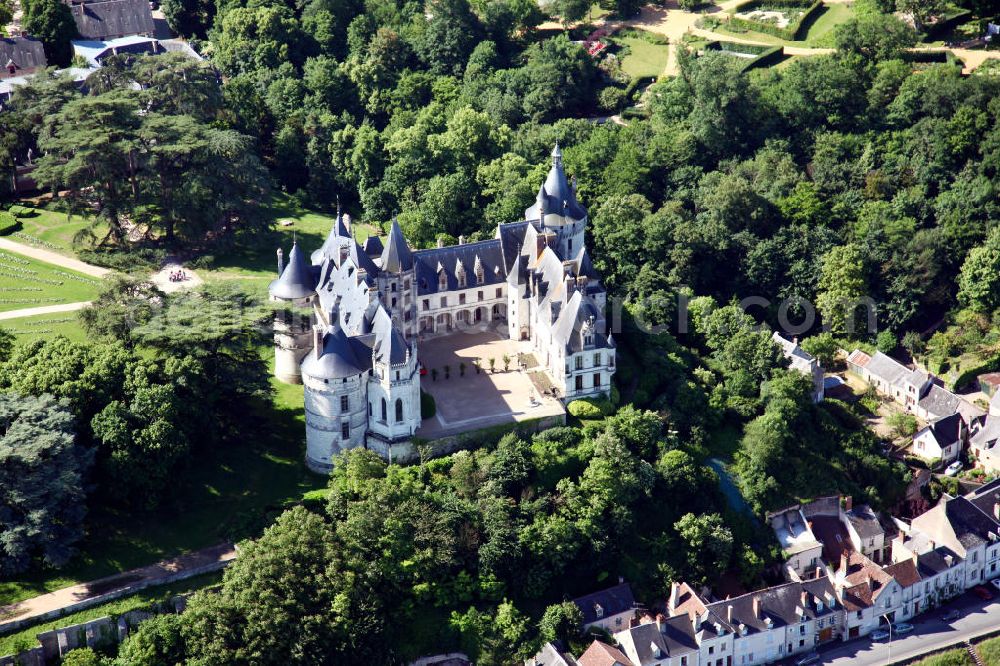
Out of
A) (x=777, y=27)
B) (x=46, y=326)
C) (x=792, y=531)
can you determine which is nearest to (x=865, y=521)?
(x=792, y=531)

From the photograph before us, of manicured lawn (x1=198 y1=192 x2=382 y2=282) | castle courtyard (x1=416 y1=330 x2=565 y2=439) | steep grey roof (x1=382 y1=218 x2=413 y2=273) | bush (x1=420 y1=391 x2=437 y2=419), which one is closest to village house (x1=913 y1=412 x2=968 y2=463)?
castle courtyard (x1=416 y1=330 x2=565 y2=439)

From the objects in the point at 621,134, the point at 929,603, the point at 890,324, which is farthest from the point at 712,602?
the point at 621,134

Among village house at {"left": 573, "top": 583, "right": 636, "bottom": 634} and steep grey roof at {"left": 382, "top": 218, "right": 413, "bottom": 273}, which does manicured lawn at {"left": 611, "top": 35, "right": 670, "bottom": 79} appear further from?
village house at {"left": 573, "top": 583, "right": 636, "bottom": 634}

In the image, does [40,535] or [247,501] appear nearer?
[40,535]

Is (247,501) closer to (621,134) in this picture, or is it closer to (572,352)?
(572,352)

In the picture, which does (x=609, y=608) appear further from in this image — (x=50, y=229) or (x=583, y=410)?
(x=50, y=229)

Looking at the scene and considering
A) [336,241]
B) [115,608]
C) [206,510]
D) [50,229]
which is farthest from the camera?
[50,229]
